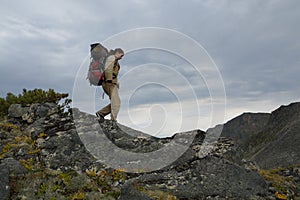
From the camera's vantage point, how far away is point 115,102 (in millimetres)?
13211

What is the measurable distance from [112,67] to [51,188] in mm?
6001

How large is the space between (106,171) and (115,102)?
4.02m

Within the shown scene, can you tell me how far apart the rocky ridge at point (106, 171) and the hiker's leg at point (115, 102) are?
1.76ft

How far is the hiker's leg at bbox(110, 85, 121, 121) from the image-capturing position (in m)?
13.1

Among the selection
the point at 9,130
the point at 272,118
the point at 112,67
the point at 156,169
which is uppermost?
the point at 272,118

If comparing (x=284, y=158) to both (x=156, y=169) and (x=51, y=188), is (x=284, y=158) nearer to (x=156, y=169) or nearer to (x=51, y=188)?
(x=156, y=169)

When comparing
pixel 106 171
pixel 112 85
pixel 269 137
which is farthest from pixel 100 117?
pixel 269 137

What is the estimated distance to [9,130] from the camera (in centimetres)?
1316

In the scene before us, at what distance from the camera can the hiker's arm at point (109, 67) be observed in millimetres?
12395

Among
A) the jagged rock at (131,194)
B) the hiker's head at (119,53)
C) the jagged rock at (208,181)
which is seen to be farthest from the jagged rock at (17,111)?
the jagged rock at (131,194)

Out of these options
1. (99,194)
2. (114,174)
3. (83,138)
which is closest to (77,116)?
(83,138)

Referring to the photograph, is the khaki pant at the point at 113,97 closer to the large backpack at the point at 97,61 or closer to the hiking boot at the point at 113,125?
the hiking boot at the point at 113,125

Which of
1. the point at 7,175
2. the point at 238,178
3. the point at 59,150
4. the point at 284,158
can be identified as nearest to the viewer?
the point at 7,175

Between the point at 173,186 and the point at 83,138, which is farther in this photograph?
the point at 83,138
